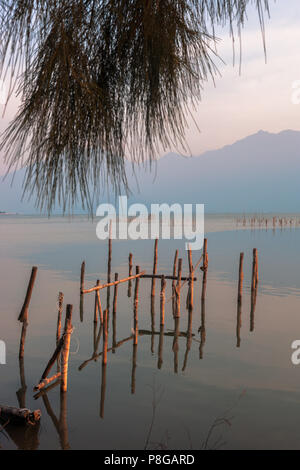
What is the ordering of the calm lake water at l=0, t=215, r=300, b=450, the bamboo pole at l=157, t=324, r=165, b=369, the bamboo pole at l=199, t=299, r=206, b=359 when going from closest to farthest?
the calm lake water at l=0, t=215, r=300, b=450
the bamboo pole at l=157, t=324, r=165, b=369
the bamboo pole at l=199, t=299, r=206, b=359

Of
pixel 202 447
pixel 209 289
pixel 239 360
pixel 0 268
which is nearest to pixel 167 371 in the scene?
pixel 239 360

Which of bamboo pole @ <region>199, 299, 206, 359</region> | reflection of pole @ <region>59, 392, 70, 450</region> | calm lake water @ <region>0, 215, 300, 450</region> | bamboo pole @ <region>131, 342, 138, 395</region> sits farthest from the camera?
bamboo pole @ <region>199, 299, 206, 359</region>

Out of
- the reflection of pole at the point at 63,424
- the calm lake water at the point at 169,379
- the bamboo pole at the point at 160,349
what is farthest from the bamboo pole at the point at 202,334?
the reflection of pole at the point at 63,424

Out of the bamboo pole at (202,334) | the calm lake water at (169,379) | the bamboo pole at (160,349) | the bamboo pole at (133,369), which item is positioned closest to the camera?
the calm lake water at (169,379)

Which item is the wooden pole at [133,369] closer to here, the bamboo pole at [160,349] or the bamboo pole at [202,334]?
the bamboo pole at [160,349]

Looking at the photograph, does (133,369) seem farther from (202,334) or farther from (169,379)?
(202,334)

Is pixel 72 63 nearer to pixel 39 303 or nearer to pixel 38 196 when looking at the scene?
pixel 38 196

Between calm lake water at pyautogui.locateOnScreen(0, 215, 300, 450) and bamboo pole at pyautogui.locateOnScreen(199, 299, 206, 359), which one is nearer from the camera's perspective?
calm lake water at pyautogui.locateOnScreen(0, 215, 300, 450)

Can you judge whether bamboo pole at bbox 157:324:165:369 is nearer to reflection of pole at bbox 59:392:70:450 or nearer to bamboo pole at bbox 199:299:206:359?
bamboo pole at bbox 199:299:206:359

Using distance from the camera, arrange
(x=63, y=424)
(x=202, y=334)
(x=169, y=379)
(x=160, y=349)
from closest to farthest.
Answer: (x=63, y=424) → (x=169, y=379) → (x=160, y=349) → (x=202, y=334)

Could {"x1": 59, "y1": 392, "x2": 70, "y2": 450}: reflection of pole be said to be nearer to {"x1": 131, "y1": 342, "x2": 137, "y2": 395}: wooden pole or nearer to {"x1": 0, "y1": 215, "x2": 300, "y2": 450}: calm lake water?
{"x1": 0, "y1": 215, "x2": 300, "y2": 450}: calm lake water

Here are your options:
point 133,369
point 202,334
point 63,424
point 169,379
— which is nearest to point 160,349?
point 133,369

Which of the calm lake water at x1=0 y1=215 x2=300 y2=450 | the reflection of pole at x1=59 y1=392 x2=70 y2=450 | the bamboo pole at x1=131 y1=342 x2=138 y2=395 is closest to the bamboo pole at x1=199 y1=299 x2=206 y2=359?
the calm lake water at x1=0 y1=215 x2=300 y2=450
